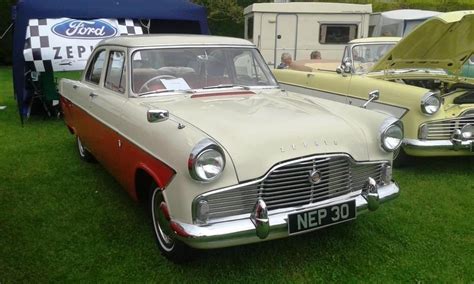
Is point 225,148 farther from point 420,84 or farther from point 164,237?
point 420,84

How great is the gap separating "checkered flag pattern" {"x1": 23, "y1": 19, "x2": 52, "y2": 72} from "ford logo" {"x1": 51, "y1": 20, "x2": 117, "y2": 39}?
0.16m

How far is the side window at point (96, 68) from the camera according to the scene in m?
Answer: 4.27

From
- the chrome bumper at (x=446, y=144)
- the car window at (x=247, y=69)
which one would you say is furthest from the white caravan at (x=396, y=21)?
the car window at (x=247, y=69)

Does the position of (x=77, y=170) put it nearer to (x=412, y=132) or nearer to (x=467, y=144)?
(x=412, y=132)

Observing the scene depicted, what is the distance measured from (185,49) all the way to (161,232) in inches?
61.5

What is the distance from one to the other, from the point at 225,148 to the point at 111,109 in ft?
4.73

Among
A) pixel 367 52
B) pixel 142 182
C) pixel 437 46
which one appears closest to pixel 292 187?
pixel 142 182

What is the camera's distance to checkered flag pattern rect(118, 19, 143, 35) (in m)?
7.32

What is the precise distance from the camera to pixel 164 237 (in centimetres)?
298

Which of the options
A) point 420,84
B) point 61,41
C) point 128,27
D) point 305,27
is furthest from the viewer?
point 305,27

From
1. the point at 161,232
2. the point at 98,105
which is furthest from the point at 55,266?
the point at 98,105

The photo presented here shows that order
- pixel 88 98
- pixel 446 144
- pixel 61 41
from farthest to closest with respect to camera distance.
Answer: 1. pixel 61 41
2. pixel 446 144
3. pixel 88 98

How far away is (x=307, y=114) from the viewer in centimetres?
304

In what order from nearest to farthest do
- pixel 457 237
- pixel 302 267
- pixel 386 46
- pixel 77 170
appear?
pixel 302 267 < pixel 457 237 < pixel 77 170 < pixel 386 46
